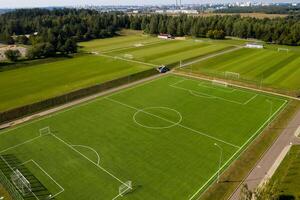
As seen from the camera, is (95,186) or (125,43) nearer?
(95,186)

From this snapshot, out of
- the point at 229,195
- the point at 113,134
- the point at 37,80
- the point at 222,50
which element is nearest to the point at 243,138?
the point at 229,195

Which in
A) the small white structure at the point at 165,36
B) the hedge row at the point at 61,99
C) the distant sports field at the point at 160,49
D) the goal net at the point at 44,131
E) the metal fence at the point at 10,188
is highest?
the small white structure at the point at 165,36

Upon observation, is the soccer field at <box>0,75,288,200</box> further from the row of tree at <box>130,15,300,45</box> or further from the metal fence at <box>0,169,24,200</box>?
the row of tree at <box>130,15,300,45</box>

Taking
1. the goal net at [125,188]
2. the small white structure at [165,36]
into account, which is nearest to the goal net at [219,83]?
the goal net at [125,188]

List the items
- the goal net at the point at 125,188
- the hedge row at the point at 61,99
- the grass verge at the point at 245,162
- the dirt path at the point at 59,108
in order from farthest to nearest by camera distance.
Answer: the hedge row at the point at 61,99, the dirt path at the point at 59,108, the grass verge at the point at 245,162, the goal net at the point at 125,188

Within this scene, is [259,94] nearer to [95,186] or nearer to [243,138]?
[243,138]

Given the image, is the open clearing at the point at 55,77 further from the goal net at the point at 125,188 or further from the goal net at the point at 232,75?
the goal net at the point at 125,188

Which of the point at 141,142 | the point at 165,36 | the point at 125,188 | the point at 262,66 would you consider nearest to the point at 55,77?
the point at 141,142
